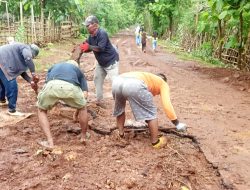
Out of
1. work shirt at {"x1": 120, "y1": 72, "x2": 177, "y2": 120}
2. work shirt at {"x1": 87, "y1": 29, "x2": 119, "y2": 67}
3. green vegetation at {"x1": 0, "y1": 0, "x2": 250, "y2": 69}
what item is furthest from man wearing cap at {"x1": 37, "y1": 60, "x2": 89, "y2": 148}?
green vegetation at {"x1": 0, "y1": 0, "x2": 250, "y2": 69}

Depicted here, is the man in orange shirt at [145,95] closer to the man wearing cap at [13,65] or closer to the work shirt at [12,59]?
the man wearing cap at [13,65]

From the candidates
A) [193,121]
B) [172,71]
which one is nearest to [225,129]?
[193,121]

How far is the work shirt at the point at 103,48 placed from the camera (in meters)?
6.73

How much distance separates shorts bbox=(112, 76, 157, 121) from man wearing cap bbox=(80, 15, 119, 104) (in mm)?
1726

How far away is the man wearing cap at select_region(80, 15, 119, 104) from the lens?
6527mm

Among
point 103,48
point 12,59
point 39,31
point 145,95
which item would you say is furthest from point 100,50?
point 39,31

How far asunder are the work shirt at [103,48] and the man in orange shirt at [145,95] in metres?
1.77

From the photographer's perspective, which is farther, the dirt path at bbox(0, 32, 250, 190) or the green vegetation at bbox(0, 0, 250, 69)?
the green vegetation at bbox(0, 0, 250, 69)

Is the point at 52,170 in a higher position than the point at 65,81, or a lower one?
lower

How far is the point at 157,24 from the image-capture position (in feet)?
129

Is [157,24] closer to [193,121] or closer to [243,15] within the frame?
[243,15]

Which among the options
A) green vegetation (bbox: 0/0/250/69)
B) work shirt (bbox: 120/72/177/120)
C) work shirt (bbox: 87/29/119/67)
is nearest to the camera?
work shirt (bbox: 120/72/177/120)

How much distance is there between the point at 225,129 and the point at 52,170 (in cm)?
323

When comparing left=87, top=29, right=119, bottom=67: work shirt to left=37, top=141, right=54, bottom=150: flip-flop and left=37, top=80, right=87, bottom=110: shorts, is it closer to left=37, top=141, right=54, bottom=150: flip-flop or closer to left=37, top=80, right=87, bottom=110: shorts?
left=37, top=80, right=87, bottom=110: shorts
